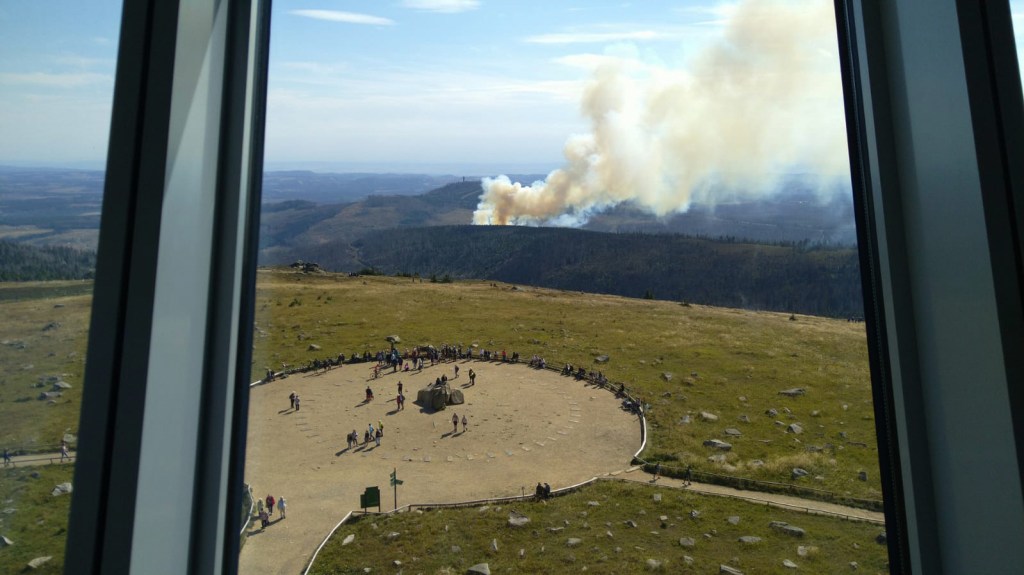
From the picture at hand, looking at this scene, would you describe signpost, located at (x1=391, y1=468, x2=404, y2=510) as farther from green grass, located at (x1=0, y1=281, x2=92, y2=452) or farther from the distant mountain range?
green grass, located at (x1=0, y1=281, x2=92, y2=452)

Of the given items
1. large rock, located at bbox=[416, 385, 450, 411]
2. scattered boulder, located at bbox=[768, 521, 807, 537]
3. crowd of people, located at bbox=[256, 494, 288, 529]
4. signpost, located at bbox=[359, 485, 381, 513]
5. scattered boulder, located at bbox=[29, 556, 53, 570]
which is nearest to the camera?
scattered boulder, located at bbox=[29, 556, 53, 570]

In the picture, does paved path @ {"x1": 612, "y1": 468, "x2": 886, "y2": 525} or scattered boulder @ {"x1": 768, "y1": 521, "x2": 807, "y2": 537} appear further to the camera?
scattered boulder @ {"x1": 768, "y1": 521, "x2": 807, "y2": 537}

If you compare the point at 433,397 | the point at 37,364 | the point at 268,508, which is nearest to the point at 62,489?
the point at 37,364

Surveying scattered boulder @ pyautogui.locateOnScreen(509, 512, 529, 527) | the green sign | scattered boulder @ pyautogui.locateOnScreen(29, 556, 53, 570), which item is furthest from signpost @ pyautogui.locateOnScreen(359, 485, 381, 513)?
scattered boulder @ pyautogui.locateOnScreen(29, 556, 53, 570)

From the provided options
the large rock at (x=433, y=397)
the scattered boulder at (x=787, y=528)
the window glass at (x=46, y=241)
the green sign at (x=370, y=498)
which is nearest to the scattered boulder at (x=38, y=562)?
the window glass at (x=46, y=241)

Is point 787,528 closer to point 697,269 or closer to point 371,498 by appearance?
point 371,498

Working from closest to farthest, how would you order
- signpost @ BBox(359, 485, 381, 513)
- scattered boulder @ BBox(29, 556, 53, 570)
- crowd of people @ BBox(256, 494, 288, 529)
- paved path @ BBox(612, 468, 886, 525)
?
1. scattered boulder @ BBox(29, 556, 53, 570)
2. crowd of people @ BBox(256, 494, 288, 529)
3. paved path @ BBox(612, 468, 886, 525)
4. signpost @ BBox(359, 485, 381, 513)

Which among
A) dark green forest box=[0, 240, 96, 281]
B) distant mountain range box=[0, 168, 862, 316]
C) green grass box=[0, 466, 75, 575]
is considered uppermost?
distant mountain range box=[0, 168, 862, 316]

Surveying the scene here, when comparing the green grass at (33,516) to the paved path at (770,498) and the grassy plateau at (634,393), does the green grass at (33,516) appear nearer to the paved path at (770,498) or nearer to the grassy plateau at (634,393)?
the grassy plateau at (634,393)
